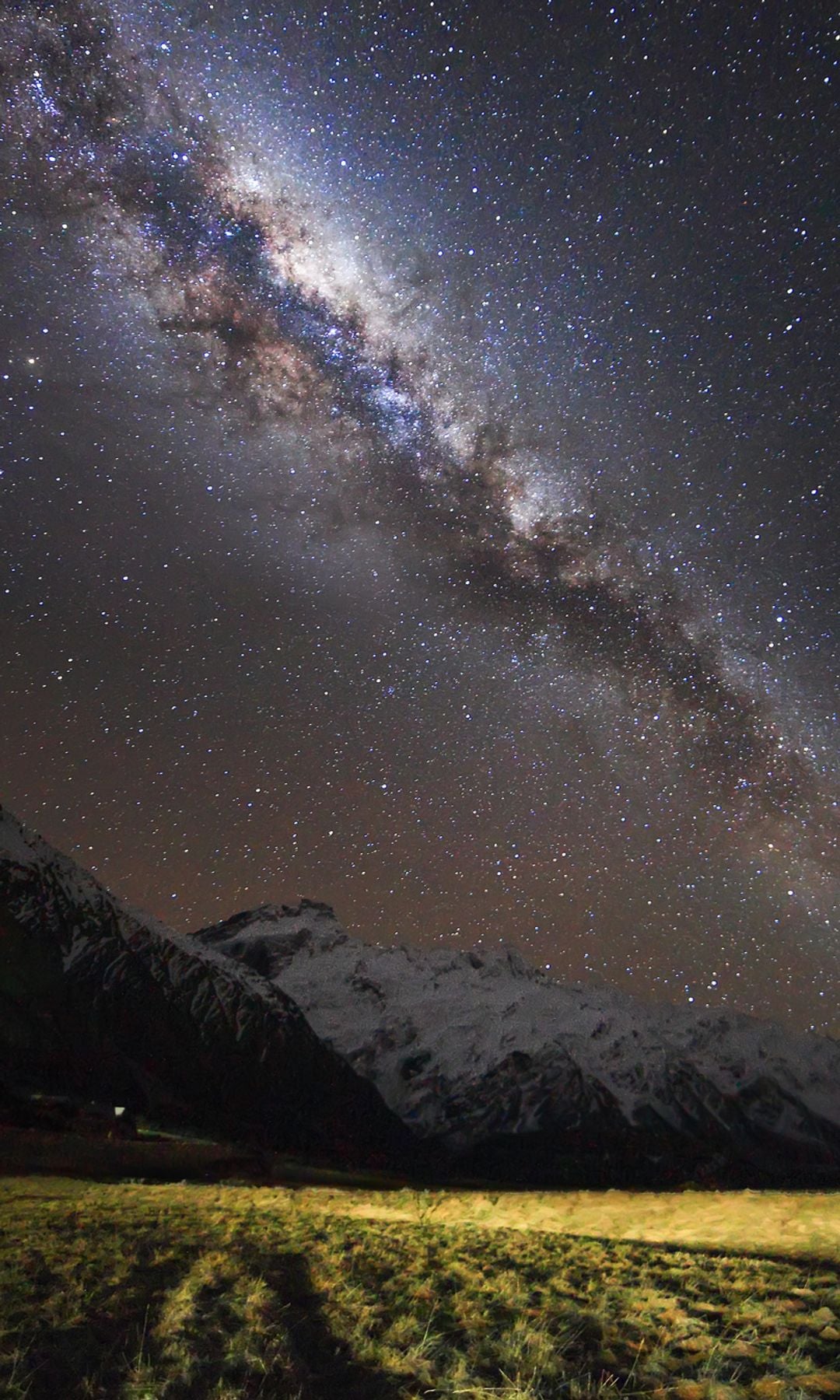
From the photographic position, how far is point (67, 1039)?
1566 cm

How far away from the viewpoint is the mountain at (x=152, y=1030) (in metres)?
15.5

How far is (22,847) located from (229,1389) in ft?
50.4

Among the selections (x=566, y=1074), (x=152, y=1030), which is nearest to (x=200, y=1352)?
(x=152, y=1030)

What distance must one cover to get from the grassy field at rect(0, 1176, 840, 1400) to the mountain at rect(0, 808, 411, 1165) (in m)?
6.81

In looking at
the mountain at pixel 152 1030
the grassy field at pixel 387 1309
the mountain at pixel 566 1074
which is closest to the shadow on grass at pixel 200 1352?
the grassy field at pixel 387 1309

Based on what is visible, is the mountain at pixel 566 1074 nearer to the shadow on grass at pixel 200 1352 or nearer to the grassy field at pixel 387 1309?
the grassy field at pixel 387 1309

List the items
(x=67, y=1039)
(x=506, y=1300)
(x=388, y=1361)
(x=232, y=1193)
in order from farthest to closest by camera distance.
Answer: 1. (x=67, y=1039)
2. (x=232, y=1193)
3. (x=506, y=1300)
4. (x=388, y=1361)

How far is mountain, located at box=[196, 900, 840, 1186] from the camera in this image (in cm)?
2027

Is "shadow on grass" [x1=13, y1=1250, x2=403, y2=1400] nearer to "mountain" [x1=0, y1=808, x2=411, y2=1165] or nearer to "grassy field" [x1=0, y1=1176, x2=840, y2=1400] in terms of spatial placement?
"grassy field" [x1=0, y1=1176, x2=840, y2=1400]

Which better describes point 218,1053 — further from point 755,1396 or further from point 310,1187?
point 755,1396

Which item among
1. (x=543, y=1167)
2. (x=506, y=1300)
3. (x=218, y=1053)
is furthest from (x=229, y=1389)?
(x=543, y=1167)

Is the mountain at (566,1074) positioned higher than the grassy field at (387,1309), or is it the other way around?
the mountain at (566,1074)

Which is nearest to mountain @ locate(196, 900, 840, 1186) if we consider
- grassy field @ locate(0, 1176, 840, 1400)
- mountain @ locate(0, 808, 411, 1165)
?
mountain @ locate(0, 808, 411, 1165)

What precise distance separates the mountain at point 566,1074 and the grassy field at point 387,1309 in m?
12.4
